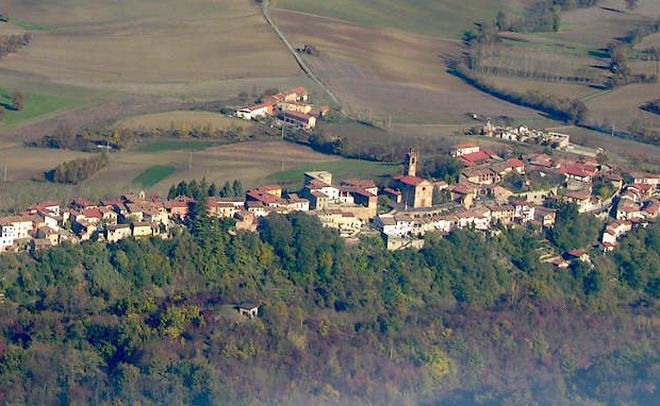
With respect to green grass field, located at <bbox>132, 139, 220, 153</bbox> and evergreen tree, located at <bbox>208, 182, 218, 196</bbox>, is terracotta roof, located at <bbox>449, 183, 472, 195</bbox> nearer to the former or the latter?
evergreen tree, located at <bbox>208, 182, 218, 196</bbox>

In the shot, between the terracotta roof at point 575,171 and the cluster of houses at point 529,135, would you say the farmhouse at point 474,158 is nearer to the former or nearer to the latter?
the terracotta roof at point 575,171

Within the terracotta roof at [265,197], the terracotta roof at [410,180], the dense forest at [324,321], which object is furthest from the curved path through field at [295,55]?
the dense forest at [324,321]

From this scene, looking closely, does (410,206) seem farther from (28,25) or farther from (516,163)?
(28,25)

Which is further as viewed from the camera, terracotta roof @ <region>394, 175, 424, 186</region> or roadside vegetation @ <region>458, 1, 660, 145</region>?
roadside vegetation @ <region>458, 1, 660, 145</region>

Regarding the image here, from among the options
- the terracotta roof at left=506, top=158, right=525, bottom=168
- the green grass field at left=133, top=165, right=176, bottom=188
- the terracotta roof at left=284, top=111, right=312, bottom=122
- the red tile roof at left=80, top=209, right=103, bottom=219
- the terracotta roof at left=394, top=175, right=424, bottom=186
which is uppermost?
the terracotta roof at left=394, top=175, right=424, bottom=186

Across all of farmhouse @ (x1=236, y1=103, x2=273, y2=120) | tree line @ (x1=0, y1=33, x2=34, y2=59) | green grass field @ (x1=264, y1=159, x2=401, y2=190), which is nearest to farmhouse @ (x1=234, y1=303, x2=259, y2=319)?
green grass field @ (x1=264, y1=159, x2=401, y2=190)
